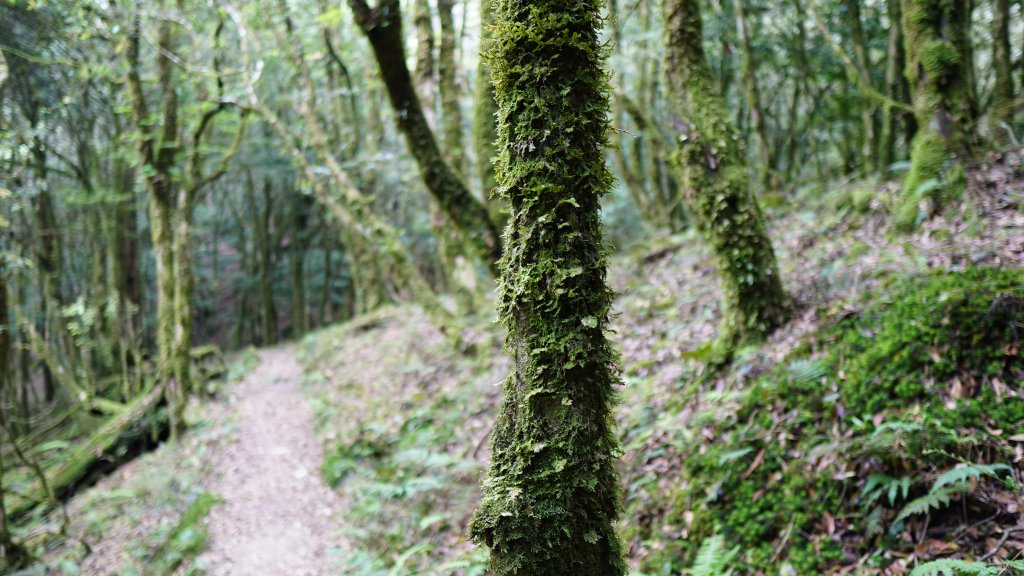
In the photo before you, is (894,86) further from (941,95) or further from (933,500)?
(933,500)

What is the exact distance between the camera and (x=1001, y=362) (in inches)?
152

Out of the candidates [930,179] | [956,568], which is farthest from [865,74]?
[956,568]

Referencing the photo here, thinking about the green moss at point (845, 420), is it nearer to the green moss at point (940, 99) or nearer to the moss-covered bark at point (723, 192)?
the moss-covered bark at point (723, 192)

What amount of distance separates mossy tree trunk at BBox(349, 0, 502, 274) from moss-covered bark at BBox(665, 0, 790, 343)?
2.69 metres

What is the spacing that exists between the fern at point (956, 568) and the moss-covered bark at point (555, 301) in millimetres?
1875

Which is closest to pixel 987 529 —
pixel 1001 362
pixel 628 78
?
pixel 1001 362

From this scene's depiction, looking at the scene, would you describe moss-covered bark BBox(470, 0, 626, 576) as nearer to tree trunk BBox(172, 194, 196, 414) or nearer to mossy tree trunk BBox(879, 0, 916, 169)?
mossy tree trunk BBox(879, 0, 916, 169)

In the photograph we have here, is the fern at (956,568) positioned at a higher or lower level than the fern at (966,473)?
lower

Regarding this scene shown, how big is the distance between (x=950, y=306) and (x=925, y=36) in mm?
3764

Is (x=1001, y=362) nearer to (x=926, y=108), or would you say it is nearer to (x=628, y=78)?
(x=926, y=108)

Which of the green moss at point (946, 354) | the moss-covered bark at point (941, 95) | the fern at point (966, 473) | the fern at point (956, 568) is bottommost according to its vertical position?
the fern at point (956, 568)

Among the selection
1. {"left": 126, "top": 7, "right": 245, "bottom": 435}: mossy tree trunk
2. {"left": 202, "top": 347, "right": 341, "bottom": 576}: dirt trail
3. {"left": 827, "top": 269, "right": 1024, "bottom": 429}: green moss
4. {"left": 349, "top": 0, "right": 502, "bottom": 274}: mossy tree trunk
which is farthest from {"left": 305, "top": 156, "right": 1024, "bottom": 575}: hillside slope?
{"left": 126, "top": 7, "right": 245, "bottom": 435}: mossy tree trunk

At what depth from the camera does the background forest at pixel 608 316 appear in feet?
7.60

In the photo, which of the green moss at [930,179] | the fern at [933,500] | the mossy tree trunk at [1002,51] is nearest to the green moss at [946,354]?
the fern at [933,500]
